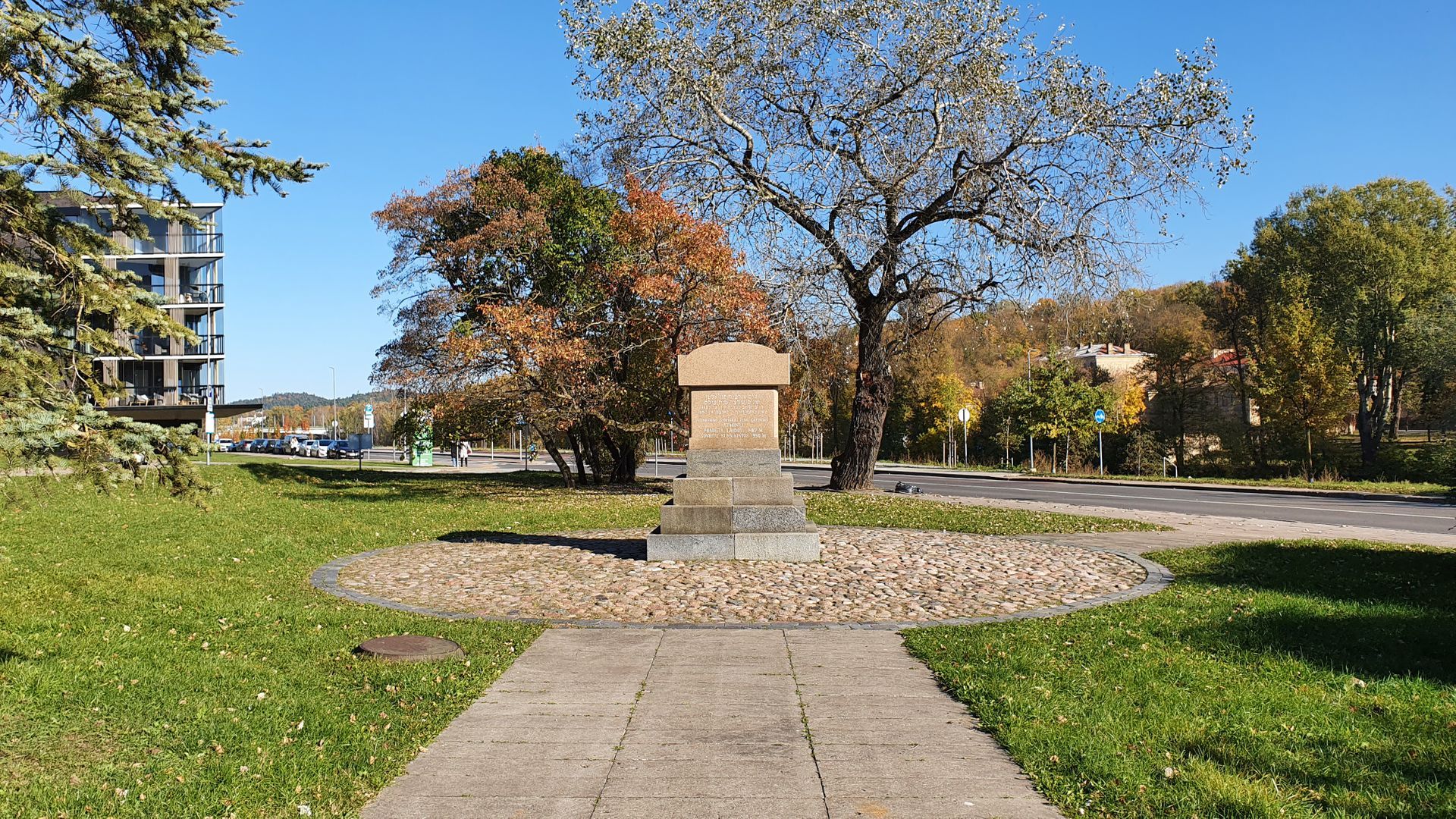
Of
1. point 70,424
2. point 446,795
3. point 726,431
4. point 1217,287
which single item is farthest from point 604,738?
point 1217,287

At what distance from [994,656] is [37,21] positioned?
7106 mm

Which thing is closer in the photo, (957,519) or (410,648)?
(410,648)

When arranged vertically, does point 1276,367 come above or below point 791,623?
above

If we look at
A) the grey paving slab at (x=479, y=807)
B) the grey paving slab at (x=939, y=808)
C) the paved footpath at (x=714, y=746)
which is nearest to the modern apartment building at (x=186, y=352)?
the paved footpath at (x=714, y=746)

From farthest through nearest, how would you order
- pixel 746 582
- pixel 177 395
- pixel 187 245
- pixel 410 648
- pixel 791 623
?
pixel 177 395 < pixel 187 245 < pixel 746 582 < pixel 791 623 < pixel 410 648

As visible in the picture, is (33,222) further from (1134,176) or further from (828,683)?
(1134,176)

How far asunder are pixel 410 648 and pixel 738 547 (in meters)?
5.58

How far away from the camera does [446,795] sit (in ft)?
14.6

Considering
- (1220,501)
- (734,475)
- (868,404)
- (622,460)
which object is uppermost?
(868,404)

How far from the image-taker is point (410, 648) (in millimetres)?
7219

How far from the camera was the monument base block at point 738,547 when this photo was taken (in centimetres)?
1219

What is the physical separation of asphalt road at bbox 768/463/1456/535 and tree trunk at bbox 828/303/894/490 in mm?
3198

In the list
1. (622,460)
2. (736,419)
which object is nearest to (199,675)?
(736,419)

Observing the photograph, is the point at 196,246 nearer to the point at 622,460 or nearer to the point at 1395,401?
the point at 622,460
